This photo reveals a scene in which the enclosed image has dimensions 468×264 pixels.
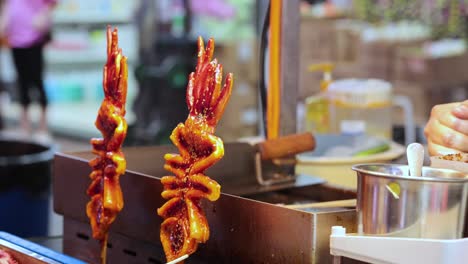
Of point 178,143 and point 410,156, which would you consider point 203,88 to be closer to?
point 178,143

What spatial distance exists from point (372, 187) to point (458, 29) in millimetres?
5787

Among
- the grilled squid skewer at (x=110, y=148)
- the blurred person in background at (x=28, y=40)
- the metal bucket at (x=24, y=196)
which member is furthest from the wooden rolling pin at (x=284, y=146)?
the blurred person in background at (x=28, y=40)

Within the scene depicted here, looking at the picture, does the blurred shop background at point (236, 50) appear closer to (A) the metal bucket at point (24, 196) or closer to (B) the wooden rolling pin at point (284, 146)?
(A) the metal bucket at point (24, 196)

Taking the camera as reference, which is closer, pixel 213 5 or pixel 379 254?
pixel 379 254

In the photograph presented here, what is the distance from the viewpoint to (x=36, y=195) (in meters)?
3.48

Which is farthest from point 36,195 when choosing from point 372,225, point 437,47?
point 437,47

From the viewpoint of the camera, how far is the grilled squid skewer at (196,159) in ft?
4.88

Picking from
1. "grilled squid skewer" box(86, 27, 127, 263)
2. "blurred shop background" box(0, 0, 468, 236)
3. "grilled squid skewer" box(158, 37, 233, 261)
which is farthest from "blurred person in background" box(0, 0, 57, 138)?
"grilled squid skewer" box(158, 37, 233, 261)

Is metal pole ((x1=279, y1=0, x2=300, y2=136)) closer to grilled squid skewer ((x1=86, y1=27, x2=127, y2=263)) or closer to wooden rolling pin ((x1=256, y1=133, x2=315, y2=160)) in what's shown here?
wooden rolling pin ((x1=256, y1=133, x2=315, y2=160))

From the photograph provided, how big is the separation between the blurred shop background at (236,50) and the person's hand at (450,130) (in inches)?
129

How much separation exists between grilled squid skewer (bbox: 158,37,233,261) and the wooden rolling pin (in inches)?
22.4

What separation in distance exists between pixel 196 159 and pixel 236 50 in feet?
17.1

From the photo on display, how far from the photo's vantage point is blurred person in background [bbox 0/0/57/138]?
7.27 meters

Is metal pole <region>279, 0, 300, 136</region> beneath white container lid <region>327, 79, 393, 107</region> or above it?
above
